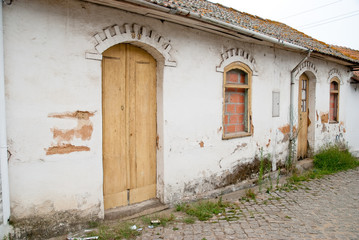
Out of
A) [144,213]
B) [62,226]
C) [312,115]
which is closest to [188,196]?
[144,213]

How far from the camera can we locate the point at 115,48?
411 centimetres

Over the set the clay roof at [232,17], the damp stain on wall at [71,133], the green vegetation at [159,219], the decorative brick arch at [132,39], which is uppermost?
the clay roof at [232,17]

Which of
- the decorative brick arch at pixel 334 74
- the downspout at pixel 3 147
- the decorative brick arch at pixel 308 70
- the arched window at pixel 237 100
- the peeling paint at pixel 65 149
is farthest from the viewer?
the decorative brick arch at pixel 334 74

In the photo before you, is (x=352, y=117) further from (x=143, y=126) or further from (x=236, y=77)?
(x=143, y=126)

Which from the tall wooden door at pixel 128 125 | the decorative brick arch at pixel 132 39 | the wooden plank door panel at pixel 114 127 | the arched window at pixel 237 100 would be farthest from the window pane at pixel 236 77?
the wooden plank door panel at pixel 114 127

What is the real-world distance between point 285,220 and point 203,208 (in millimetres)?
1399

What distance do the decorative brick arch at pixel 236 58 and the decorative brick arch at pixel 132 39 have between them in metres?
1.29

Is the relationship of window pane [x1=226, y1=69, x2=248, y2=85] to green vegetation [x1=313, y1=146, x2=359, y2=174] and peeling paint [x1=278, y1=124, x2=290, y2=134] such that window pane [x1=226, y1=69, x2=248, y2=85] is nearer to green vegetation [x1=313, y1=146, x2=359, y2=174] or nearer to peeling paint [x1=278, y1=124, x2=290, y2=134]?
peeling paint [x1=278, y1=124, x2=290, y2=134]

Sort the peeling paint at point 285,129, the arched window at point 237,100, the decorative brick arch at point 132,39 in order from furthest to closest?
the peeling paint at point 285,129
the arched window at point 237,100
the decorative brick arch at point 132,39

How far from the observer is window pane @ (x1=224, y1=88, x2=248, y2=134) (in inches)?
229

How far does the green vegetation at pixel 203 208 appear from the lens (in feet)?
14.3

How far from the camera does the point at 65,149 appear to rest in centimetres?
352

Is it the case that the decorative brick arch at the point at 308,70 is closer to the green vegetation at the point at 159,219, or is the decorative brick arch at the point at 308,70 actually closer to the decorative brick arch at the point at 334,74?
the decorative brick arch at the point at 334,74

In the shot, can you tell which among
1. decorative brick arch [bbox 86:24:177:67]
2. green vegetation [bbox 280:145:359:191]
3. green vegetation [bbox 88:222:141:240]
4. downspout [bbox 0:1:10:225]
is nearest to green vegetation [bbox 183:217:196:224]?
green vegetation [bbox 88:222:141:240]
